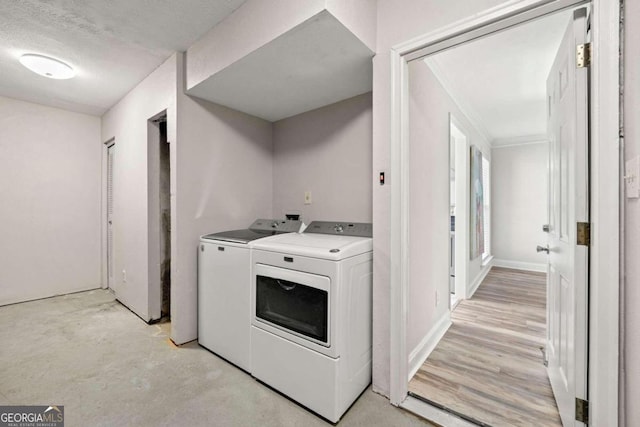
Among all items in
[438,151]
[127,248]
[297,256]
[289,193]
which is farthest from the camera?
[127,248]

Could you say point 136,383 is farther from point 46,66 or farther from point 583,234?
point 46,66

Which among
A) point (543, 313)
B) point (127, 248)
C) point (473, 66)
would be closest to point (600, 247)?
point (473, 66)

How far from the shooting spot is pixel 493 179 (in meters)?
5.41

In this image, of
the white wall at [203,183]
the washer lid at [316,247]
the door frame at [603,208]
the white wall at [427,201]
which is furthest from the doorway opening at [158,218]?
the door frame at [603,208]

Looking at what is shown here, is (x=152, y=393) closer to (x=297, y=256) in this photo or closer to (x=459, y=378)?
(x=297, y=256)

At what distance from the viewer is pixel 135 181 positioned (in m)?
2.82

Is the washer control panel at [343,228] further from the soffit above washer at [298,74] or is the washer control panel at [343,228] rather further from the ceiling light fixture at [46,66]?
the ceiling light fixture at [46,66]

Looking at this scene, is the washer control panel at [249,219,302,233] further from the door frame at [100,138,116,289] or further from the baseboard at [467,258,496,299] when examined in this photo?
the baseboard at [467,258,496,299]

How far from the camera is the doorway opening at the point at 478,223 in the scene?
5.37 feet

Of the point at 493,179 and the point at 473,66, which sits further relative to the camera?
the point at 493,179

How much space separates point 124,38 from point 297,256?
6.92ft

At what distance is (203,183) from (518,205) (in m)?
5.63

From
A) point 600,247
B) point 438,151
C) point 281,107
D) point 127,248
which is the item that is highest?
point 281,107

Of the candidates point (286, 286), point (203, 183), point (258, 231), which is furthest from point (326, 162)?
point (286, 286)
